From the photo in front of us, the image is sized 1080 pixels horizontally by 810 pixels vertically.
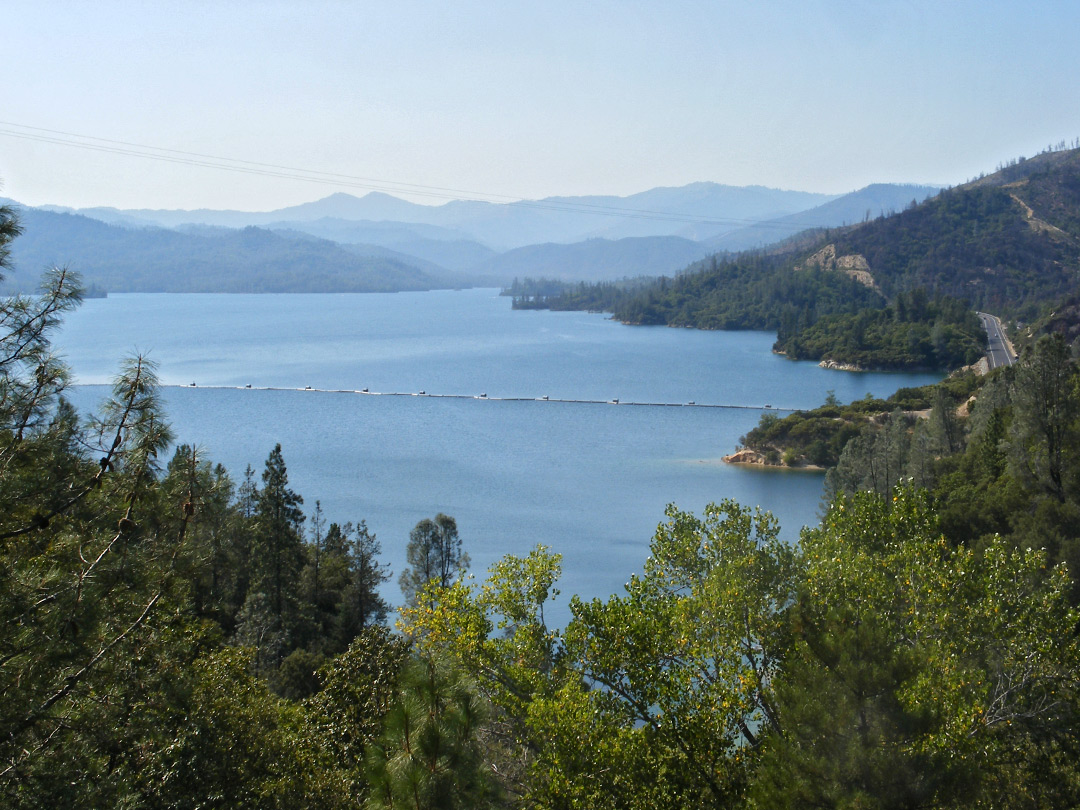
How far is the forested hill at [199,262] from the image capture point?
138200 millimetres

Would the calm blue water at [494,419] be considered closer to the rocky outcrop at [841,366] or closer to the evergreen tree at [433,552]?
the rocky outcrop at [841,366]

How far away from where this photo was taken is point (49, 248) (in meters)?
132

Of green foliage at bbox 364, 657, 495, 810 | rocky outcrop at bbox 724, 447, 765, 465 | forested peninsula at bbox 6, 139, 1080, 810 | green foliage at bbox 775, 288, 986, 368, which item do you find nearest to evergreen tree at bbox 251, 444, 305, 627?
forested peninsula at bbox 6, 139, 1080, 810

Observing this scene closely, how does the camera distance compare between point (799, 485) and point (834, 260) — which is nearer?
point (799, 485)

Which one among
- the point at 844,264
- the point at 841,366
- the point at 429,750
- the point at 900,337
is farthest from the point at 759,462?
the point at 844,264

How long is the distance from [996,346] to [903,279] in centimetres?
3267

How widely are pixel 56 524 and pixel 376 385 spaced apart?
163 feet

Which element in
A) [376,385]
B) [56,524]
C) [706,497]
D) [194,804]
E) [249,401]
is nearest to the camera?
[56,524]

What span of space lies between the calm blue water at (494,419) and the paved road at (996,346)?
18.2 feet

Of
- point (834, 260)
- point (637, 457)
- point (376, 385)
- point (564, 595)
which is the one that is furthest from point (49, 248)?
point (564, 595)

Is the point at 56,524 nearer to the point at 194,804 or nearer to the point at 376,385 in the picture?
the point at 194,804

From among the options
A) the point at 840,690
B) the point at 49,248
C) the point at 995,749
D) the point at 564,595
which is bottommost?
the point at 564,595

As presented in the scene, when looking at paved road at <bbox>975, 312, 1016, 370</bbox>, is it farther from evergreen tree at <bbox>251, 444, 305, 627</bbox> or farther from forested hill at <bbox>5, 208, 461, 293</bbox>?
forested hill at <bbox>5, 208, 461, 293</bbox>

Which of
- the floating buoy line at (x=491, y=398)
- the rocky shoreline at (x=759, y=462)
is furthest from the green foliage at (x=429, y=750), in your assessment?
the floating buoy line at (x=491, y=398)
